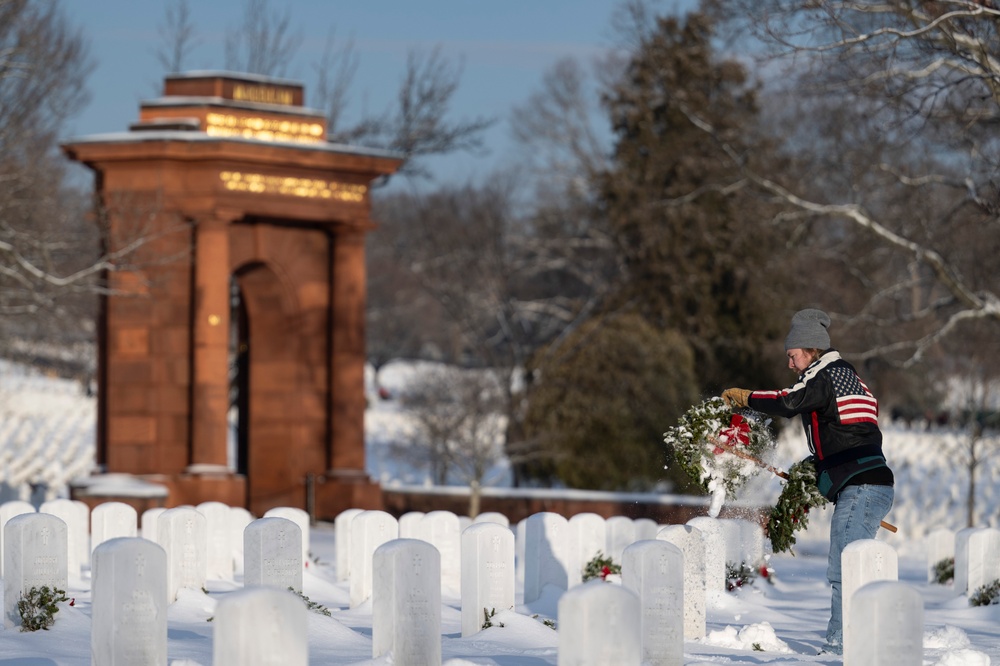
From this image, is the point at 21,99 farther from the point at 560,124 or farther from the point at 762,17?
the point at 560,124

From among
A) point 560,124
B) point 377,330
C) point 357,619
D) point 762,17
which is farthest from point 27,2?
point 377,330

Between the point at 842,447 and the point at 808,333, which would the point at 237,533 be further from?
the point at 842,447

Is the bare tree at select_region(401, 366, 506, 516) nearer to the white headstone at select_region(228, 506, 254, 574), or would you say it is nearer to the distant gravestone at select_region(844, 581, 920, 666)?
the white headstone at select_region(228, 506, 254, 574)

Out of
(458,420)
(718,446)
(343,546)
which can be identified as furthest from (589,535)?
(458,420)

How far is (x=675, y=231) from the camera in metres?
34.1

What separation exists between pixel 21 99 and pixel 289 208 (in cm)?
443

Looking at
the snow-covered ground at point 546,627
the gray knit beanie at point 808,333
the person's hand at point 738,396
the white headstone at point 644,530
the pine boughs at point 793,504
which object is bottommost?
the snow-covered ground at point 546,627

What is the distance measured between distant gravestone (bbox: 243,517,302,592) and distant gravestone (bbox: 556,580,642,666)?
9.95ft

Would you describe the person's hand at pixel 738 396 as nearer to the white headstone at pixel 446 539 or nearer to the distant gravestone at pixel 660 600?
the distant gravestone at pixel 660 600

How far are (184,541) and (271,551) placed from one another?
2.07 meters

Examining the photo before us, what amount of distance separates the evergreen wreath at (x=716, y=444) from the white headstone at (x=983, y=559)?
2.96 metres

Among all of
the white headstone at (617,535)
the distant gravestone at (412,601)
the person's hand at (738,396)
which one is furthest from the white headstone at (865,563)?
the white headstone at (617,535)

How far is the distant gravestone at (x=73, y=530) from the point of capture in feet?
40.1

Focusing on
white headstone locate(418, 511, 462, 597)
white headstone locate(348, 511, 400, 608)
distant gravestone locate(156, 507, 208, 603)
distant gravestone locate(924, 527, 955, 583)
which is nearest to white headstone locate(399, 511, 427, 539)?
white headstone locate(418, 511, 462, 597)
